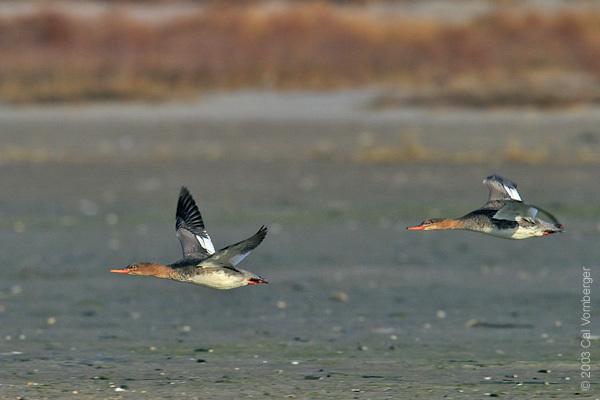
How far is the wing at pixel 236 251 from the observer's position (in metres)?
7.25

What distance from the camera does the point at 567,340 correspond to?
1084cm

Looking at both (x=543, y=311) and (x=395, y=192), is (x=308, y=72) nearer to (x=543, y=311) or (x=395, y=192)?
(x=395, y=192)

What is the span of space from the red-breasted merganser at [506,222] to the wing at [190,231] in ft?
4.63

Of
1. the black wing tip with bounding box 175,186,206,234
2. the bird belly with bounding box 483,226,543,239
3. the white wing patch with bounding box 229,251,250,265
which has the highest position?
the black wing tip with bounding box 175,186,206,234

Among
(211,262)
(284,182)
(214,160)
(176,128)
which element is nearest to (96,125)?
(176,128)

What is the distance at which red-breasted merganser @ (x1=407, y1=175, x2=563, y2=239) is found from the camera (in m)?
7.53

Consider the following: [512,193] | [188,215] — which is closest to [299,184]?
[188,215]

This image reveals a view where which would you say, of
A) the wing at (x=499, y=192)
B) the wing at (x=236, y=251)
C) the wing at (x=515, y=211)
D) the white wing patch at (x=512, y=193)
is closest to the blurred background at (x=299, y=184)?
the wing at (x=499, y=192)

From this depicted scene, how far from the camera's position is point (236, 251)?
7312 mm

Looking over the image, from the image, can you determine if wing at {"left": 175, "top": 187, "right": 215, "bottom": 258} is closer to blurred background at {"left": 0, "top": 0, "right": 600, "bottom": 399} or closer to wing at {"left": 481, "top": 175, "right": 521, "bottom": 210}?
blurred background at {"left": 0, "top": 0, "right": 600, "bottom": 399}

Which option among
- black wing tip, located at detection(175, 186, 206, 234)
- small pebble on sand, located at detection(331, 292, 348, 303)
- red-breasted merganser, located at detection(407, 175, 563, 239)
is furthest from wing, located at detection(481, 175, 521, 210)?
small pebble on sand, located at detection(331, 292, 348, 303)

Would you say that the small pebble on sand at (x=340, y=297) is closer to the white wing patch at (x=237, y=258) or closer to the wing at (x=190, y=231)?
the wing at (x=190, y=231)

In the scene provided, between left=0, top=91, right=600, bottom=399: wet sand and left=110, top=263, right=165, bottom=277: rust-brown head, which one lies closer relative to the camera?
left=110, top=263, right=165, bottom=277: rust-brown head

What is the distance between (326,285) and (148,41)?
23.8 metres
